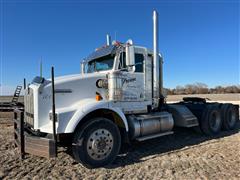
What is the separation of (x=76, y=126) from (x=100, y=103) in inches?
30.2

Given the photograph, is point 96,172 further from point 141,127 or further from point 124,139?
point 141,127

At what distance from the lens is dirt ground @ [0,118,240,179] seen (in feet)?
15.8

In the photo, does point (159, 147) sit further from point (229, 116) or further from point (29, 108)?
point (229, 116)

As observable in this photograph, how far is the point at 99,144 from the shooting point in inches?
213

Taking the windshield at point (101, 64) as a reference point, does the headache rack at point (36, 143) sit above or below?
below

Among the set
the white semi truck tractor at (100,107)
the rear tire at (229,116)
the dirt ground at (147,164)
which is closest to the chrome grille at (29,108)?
the white semi truck tractor at (100,107)

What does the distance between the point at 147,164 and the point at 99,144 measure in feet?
3.82

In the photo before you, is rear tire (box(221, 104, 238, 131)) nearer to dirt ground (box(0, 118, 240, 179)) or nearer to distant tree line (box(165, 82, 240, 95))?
dirt ground (box(0, 118, 240, 179))

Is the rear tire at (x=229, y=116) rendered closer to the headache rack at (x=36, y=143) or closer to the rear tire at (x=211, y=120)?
the rear tire at (x=211, y=120)

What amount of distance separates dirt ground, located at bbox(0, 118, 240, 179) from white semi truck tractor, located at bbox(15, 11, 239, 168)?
0.38m

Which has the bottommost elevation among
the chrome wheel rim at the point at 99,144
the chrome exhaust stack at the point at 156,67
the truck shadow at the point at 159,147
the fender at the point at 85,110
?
the truck shadow at the point at 159,147

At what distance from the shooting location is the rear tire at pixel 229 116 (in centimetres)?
997

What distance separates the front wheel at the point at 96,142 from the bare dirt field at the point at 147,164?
21cm

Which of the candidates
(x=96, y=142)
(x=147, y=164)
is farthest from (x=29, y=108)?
(x=147, y=164)
